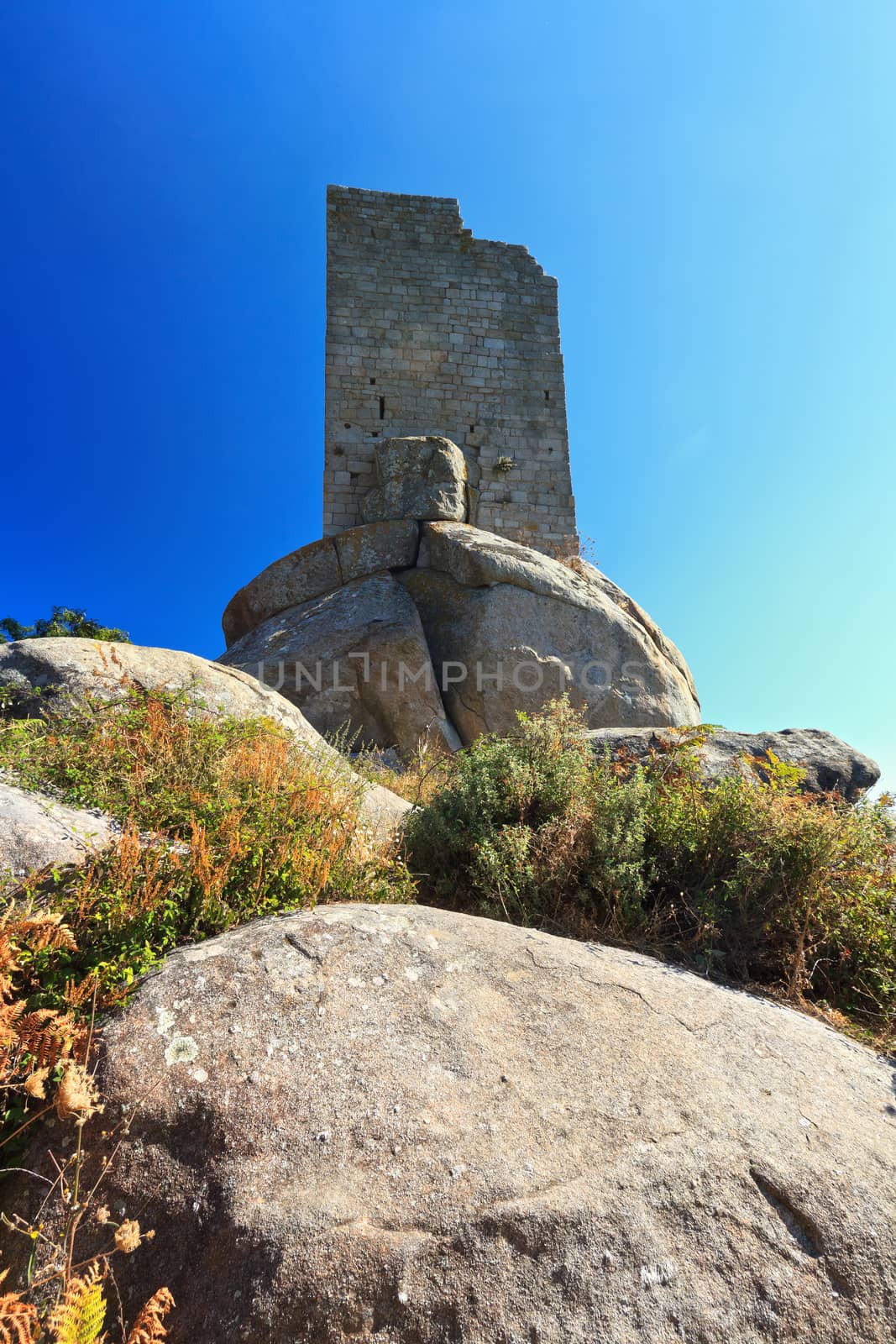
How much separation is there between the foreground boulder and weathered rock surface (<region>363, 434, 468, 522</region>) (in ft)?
1.65

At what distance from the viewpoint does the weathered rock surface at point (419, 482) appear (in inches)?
428

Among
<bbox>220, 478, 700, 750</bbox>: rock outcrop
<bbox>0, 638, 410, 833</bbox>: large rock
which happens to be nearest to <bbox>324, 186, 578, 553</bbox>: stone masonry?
<bbox>220, 478, 700, 750</bbox>: rock outcrop

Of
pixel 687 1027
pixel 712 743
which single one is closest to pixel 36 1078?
pixel 687 1027

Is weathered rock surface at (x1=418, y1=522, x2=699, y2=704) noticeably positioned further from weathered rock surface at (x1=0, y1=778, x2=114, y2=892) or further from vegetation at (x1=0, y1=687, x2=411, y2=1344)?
weathered rock surface at (x1=0, y1=778, x2=114, y2=892)

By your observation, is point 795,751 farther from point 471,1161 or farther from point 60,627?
point 60,627

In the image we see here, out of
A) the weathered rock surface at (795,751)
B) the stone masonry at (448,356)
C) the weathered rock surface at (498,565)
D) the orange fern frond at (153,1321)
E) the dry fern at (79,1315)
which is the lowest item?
the orange fern frond at (153,1321)

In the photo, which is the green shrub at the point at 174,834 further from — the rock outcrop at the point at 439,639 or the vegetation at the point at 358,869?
the rock outcrop at the point at 439,639

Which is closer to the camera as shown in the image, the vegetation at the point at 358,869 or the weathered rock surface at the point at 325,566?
the vegetation at the point at 358,869

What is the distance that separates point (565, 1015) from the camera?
244 centimetres

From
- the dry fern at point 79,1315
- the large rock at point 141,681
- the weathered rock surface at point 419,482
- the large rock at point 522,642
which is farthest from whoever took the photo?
the weathered rock surface at point 419,482

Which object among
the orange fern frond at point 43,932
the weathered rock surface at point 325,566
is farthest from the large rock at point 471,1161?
the weathered rock surface at point 325,566

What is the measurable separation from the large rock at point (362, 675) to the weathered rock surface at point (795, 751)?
9.24 ft

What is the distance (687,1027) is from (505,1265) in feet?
4.03

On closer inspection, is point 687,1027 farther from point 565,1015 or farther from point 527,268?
point 527,268
